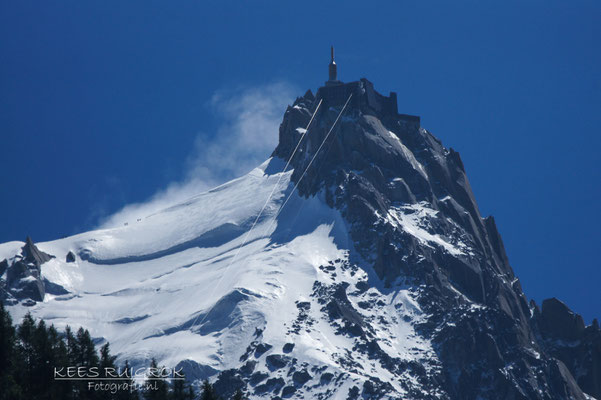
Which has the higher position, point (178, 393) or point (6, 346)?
point (6, 346)

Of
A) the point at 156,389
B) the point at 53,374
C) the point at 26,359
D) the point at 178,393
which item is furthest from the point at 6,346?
the point at 178,393

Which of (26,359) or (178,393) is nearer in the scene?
(26,359)

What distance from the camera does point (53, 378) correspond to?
122625 mm

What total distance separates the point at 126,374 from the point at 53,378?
276 inches

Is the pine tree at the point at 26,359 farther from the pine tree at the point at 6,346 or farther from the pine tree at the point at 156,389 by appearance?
the pine tree at the point at 156,389

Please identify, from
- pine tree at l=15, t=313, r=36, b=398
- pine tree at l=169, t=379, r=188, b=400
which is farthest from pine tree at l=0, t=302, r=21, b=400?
pine tree at l=169, t=379, r=188, b=400

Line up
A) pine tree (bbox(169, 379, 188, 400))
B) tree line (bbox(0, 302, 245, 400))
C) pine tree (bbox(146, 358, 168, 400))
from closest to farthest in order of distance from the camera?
1. tree line (bbox(0, 302, 245, 400))
2. pine tree (bbox(146, 358, 168, 400))
3. pine tree (bbox(169, 379, 188, 400))

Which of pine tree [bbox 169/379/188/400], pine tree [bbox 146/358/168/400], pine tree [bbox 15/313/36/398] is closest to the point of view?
pine tree [bbox 15/313/36/398]

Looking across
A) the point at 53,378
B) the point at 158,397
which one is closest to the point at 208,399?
the point at 158,397

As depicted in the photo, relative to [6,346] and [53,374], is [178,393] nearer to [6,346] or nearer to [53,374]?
[53,374]

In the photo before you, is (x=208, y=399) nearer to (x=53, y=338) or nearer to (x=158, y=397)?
(x=158, y=397)

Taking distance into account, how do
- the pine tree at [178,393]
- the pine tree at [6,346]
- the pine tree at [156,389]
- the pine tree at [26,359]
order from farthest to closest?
the pine tree at [178,393]
the pine tree at [156,389]
the pine tree at [6,346]
the pine tree at [26,359]

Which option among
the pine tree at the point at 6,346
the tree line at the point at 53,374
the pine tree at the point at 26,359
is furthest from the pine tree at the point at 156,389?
the pine tree at the point at 6,346

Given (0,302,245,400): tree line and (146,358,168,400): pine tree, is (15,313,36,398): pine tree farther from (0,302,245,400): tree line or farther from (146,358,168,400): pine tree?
(146,358,168,400): pine tree
